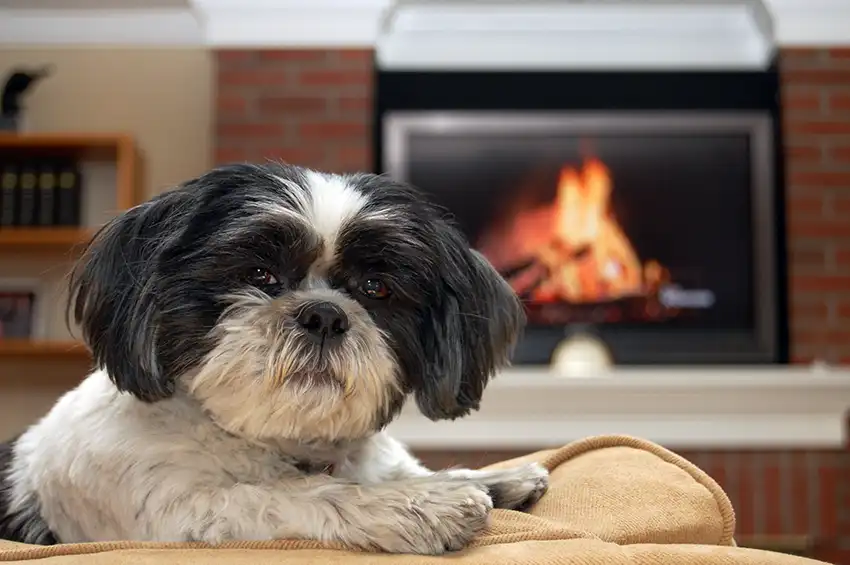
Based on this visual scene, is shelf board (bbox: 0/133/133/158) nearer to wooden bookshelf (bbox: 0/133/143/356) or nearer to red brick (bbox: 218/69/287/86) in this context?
wooden bookshelf (bbox: 0/133/143/356)

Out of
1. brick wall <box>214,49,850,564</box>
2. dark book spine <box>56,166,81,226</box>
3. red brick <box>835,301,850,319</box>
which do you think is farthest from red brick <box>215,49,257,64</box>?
red brick <box>835,301,850,319</box>

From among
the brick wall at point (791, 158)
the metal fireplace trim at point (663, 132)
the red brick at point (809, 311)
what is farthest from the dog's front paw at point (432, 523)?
the red brick at point (809, 311)

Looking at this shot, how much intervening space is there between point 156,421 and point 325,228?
1.02 feet

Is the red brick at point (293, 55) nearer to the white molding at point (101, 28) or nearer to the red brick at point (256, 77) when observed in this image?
the red brick at point (256, 77)

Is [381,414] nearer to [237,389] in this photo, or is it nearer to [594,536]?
[237,389]

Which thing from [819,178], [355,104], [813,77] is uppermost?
[813,77]

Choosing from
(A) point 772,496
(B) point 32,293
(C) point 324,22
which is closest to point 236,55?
(C) point 324,22

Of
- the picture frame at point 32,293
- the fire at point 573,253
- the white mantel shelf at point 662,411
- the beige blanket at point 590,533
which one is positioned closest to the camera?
the beige blanket at point 590,533

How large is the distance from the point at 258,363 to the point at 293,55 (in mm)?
3411

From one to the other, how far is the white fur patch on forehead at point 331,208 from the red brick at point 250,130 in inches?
123

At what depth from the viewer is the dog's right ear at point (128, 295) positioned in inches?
46.9

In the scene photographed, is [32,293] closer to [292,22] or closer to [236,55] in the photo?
[236,55]

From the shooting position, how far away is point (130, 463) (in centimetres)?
118

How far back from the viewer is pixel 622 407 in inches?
151
